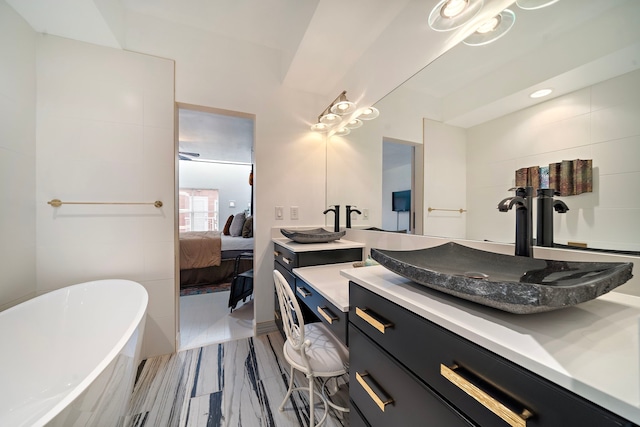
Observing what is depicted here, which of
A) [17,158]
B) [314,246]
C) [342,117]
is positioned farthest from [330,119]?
[17,158]

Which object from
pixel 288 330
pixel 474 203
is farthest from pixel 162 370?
pixel 474 203

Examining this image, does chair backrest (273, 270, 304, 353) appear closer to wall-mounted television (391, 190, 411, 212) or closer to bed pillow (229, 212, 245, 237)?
wall-mounted television (391, 190, 411, 212)

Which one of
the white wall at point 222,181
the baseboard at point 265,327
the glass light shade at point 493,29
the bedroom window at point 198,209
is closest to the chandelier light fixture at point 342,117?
the glass light shade at point 493,29

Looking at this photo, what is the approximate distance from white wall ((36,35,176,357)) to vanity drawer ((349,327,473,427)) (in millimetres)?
1686

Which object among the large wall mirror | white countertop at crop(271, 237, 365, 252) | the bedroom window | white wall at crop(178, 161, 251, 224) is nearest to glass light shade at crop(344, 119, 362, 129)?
the large wall mirror

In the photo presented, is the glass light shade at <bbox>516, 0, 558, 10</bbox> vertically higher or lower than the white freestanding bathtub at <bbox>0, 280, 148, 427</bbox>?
higher

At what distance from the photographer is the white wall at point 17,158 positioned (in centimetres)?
133

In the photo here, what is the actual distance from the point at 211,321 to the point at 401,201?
7.39 ft

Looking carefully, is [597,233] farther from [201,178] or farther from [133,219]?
[201,178]

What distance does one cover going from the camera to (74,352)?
1.35m

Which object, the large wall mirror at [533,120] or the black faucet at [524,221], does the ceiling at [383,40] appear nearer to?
the large wall mirror at [533,120]

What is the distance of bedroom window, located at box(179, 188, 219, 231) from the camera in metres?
6.29

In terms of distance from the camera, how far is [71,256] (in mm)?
1629

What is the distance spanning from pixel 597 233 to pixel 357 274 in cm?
81
